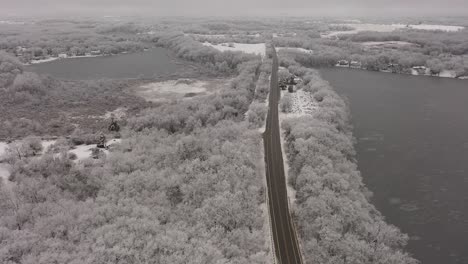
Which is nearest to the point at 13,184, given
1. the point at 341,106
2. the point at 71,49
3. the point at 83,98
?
the point at 83,98

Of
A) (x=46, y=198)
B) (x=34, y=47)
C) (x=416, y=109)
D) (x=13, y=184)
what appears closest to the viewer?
(x=46, y=198)

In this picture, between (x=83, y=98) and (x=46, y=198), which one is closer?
(x=46, y=198)

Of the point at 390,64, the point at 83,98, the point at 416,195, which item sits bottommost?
the point at 416,195

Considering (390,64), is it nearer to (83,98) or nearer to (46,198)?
(83,98)

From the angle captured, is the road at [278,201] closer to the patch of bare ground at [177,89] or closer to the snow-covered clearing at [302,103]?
the snow-covered clearing at [302,103]

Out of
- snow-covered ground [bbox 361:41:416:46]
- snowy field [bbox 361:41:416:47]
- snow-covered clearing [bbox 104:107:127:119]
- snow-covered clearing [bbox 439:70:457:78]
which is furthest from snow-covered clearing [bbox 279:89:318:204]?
snow-covered ground [bbox 361:41:416:46]

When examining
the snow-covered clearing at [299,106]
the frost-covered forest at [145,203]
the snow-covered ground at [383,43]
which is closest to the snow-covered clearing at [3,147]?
the frost-covered forest at [145,203]

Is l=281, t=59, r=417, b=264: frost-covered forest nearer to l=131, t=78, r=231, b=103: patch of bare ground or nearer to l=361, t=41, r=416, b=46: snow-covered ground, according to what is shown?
l=131, t=78, r=231, b=103: patch of bare ground

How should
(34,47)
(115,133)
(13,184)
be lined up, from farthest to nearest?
1. (34,47)
2. (115,133)
3. (13,184)
